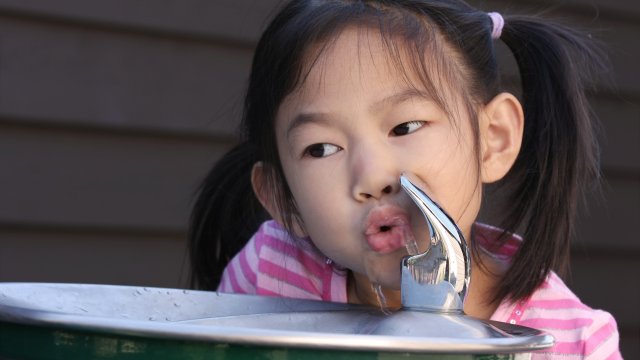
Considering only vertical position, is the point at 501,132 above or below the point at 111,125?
below

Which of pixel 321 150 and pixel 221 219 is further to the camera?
pixel 221 219

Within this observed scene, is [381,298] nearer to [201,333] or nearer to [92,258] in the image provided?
[201,333]

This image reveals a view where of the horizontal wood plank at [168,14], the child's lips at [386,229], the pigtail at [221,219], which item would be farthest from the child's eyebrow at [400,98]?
the horizontal wood plank at [168,14]

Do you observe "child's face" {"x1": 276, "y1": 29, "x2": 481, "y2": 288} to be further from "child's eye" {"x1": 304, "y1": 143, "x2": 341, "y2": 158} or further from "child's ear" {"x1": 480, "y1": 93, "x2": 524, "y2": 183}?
"child's ear" {"x1": 480, "y1": 93, "x2": 524, "y2": 183}

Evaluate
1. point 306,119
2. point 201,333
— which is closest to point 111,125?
point 306,119

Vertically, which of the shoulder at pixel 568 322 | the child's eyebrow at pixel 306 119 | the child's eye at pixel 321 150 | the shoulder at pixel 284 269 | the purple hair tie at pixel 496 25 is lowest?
the shoulder at pixel 568 322

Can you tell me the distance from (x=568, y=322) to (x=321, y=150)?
1.54ft

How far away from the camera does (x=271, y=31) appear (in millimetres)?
1388

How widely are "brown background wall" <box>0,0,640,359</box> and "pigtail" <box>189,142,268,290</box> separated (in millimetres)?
346

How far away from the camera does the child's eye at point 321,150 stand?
1.24 m

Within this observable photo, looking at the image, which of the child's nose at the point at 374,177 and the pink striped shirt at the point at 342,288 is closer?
the child's nose at the point at 374,177

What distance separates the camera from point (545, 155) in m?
1.52

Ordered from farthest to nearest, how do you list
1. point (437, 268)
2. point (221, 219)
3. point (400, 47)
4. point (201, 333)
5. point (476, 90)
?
point (221, 219) → point (476, 90) → point (400, 47) → point (437, 268) → point (201, 333)

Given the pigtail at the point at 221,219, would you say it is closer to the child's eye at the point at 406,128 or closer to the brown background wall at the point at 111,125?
the brown background wall at the point at 111,125
